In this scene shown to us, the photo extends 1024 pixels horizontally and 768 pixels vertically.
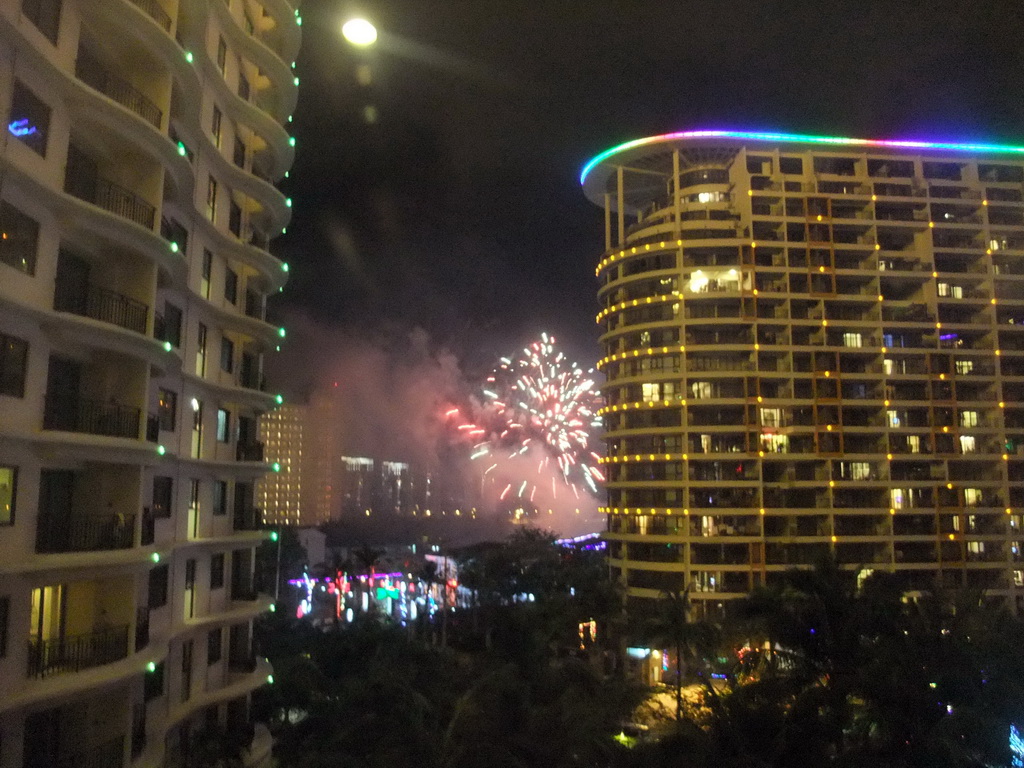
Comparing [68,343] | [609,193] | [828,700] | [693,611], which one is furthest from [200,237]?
[609,193]

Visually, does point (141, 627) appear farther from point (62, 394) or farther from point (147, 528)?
point (62, 394)

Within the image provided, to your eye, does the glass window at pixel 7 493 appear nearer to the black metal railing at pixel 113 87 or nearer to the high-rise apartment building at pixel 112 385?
the high-rise apartment building at pixel 112 385

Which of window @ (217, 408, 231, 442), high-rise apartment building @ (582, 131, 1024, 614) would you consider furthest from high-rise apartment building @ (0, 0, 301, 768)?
high-rise apartment building @ (582, 131, 1024, 614)

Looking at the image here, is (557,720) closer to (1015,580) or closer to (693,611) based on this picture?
(693,611)

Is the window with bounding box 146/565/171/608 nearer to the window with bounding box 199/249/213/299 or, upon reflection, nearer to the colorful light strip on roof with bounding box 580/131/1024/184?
the window with bounding box 199/249/213/299

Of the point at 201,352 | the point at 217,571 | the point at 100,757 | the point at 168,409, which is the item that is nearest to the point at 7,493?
the point at 100,757

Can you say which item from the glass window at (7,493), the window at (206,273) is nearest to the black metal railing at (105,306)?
the glass window at (7,493)
